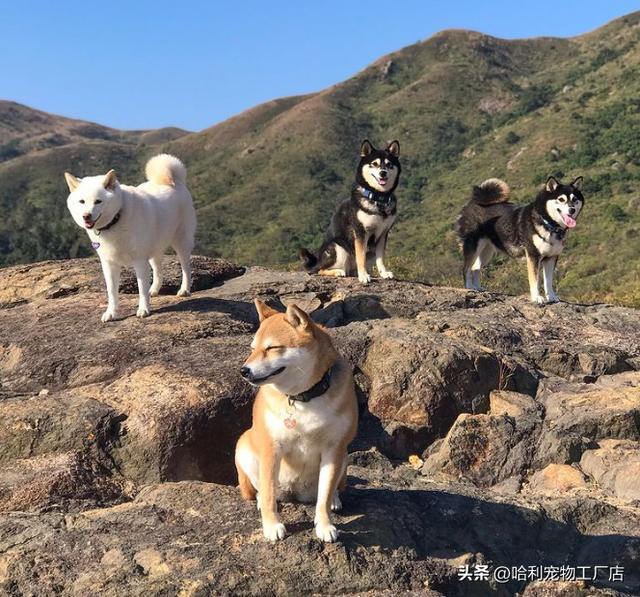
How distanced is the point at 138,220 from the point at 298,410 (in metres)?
4.83

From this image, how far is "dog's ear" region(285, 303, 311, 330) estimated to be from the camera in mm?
4375

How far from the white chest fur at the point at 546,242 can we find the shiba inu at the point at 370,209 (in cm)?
223

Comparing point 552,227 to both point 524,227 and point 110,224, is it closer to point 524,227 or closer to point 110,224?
point 524,227

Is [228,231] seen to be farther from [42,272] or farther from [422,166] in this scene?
[42,272]

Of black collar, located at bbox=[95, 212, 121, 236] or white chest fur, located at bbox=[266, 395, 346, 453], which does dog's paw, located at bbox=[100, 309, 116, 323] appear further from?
white chest fur, located at bbox=[266, 395, 346, 453]

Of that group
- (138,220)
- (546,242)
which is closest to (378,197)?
(546,242)

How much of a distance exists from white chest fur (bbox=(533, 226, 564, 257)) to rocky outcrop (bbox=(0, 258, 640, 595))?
834 millimetres

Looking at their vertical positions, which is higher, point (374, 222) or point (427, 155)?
point (427, 155)

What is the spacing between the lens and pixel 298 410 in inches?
174

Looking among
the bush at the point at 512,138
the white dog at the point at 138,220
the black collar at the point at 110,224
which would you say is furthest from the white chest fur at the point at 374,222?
the bush at the point at 512,138

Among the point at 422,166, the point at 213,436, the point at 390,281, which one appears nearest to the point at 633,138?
the point at 422,166

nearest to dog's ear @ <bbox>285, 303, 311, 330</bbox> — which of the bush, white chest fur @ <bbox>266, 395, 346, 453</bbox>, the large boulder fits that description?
white chest fur @ <bbox>266, 395, 346, 453</bbox>

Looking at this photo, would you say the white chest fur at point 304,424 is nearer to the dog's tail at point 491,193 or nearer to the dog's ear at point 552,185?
the dog's ear at point 552,185

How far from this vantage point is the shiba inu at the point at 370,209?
10.4 m
